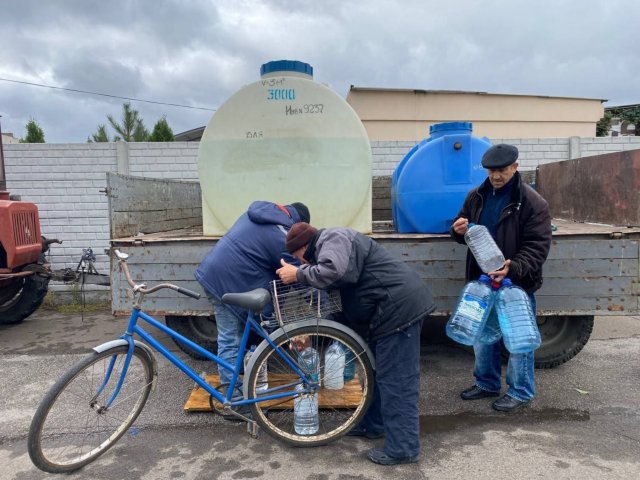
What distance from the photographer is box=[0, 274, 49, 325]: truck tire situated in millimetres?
5359

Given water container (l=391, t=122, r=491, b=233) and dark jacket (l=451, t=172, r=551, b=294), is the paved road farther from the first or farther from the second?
water container (l=391, t=122, r=491, b=233)

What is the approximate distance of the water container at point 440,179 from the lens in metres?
3.58

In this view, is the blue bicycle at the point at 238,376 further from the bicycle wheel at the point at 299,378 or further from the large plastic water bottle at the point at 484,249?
the large plastic water bottle at the point at 484,249

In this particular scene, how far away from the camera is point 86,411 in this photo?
2.75 metres

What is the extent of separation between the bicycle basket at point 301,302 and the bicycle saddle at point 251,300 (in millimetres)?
85

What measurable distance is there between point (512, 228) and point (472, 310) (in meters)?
0.59

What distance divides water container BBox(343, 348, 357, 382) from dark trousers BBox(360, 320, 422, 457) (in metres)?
0.22

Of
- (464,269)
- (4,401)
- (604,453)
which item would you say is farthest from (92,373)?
(604,453)

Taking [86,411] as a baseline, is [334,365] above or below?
above

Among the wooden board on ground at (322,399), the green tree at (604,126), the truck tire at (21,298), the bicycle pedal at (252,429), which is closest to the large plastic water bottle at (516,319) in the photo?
the wooden board on ground at (322,399)

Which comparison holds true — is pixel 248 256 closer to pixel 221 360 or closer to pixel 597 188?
pixel 221 360

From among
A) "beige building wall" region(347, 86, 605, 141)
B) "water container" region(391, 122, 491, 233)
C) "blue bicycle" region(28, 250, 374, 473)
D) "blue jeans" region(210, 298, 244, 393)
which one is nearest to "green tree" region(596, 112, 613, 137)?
"beige building wall" region(347, 86, 605, 141)

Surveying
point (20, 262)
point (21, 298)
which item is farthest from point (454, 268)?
point (21, 298)

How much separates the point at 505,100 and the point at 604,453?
36.5ft
